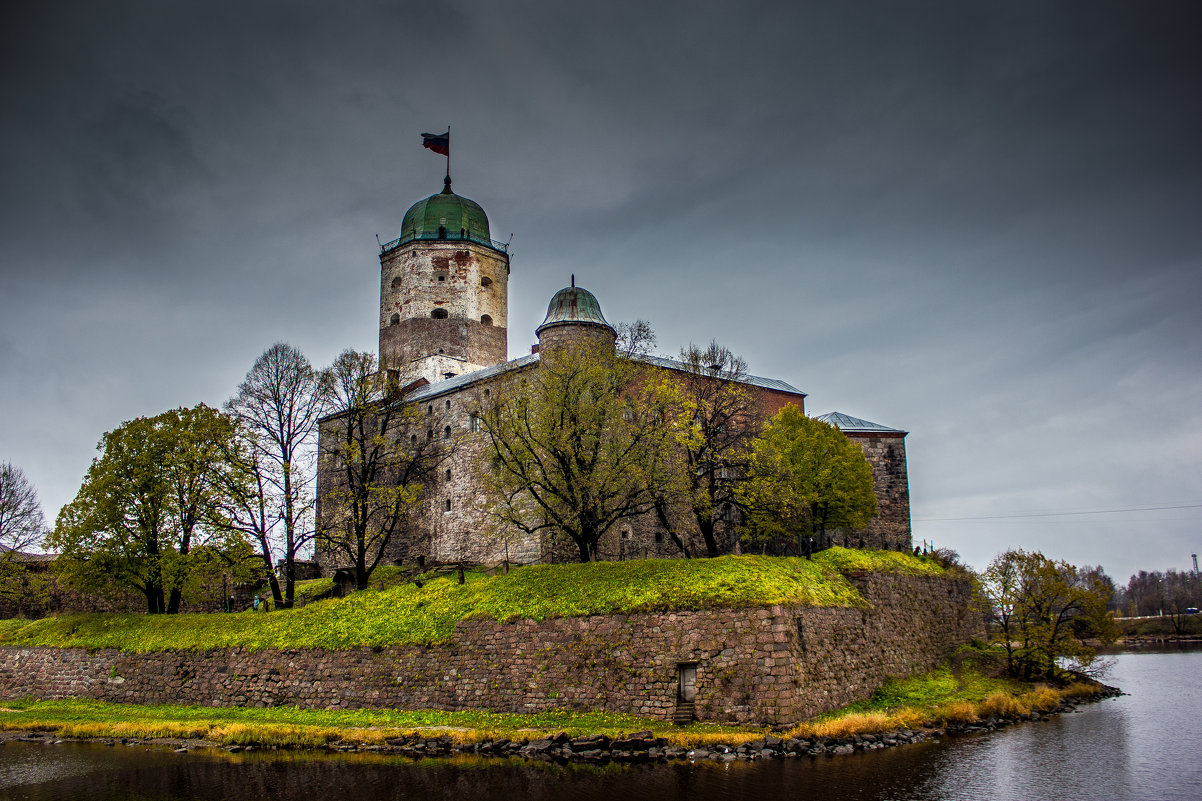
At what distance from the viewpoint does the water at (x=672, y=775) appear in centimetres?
1756

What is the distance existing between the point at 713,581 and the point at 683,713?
3.42 meters

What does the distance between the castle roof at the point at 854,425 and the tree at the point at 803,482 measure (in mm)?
4396

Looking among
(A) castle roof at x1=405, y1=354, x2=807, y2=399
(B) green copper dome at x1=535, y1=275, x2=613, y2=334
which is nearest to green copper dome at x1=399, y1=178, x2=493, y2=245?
(A) castle roof at x1=405, y1=354, x2=807, y2=399

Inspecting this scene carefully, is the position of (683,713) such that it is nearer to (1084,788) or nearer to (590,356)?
(1084,788)

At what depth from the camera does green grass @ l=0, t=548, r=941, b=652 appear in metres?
23.6

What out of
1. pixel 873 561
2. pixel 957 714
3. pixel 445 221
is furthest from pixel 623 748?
pixel 445 221

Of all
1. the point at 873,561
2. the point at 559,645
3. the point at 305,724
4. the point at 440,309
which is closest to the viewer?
the point at 559,645

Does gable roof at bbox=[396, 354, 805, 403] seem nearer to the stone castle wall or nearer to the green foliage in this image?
the stone castle wall

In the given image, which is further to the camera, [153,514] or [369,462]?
[369,462]

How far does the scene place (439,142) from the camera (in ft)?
168

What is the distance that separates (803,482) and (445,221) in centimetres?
2566

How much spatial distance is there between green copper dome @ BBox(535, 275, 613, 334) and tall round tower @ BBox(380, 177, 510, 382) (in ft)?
41.4

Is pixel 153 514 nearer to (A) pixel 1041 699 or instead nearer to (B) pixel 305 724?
(B) pixel 305 724

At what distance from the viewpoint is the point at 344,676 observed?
27016 millimetres
